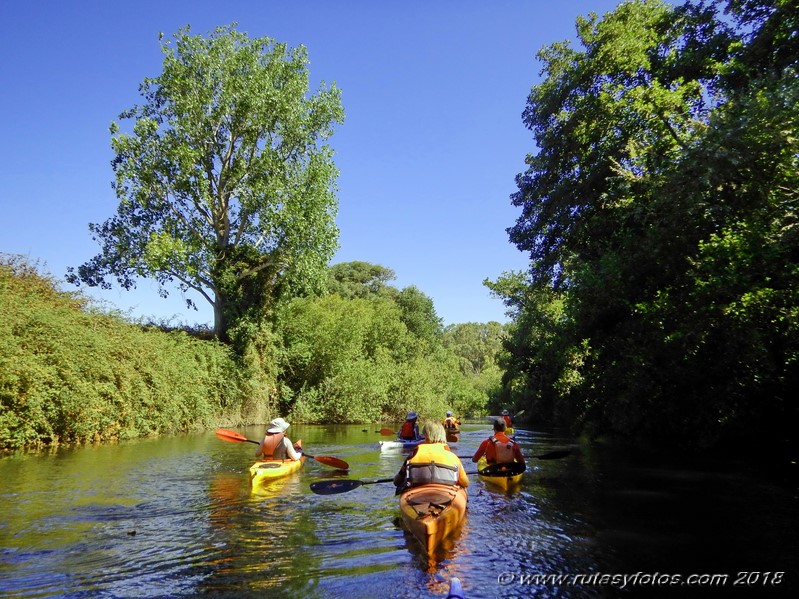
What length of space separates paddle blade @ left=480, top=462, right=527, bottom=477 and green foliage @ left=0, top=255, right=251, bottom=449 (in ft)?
35.8

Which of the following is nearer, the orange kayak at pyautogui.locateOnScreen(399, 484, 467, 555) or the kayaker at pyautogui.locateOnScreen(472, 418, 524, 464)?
the orange kayak at pyautogui.locateOnScreen(399, 484, 467, 555)

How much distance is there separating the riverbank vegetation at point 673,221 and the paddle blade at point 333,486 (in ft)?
27.6

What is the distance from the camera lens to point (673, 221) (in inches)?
580

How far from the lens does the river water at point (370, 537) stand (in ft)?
17.8

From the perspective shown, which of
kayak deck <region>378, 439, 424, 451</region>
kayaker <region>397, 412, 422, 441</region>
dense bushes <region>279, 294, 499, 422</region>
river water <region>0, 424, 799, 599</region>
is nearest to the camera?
river water <region>0, 424, 799, 599</region>

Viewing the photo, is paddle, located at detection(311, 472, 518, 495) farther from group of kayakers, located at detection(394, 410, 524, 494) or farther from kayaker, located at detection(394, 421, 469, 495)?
kayaker, located at detection(394, 421, 469, 495)

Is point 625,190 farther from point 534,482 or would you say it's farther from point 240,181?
point 240,181

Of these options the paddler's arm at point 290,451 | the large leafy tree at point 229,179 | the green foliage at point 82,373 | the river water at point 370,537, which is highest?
the large leafy tree at point 229,179

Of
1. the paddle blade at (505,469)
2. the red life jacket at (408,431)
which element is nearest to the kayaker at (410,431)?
the red life jacket at (408,431)

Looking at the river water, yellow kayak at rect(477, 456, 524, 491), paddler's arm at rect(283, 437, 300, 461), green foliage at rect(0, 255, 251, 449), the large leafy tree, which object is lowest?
the river water

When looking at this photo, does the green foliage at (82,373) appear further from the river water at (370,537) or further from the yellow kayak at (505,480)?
the yellow kayak at (505,480)

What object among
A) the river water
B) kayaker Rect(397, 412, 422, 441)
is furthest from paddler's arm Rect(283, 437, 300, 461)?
kayaker Rect(397, 412, 422, 441)

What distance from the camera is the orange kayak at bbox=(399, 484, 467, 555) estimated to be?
6363 mm

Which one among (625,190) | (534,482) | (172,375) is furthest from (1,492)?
(625,190)
